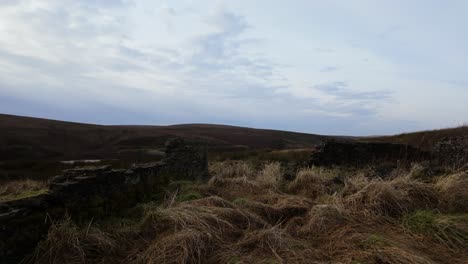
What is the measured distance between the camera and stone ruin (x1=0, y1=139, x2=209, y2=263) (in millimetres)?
5242

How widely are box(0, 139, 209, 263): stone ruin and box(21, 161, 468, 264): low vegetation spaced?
0.21 meters

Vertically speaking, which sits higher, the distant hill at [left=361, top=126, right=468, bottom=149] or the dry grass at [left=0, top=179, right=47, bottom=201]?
the distant hill at [left=361, top=126, right=468, bottom=149]

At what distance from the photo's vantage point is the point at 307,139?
64.6 metres

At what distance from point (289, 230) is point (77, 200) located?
3.12 metres

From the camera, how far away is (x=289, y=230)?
6.09 metres

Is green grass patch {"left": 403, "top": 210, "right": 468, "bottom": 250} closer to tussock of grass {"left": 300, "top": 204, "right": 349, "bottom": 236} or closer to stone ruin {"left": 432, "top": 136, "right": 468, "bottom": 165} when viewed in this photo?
tussock of grass {"left": 300, "top": 204, "right": 349, "bottom": 236}

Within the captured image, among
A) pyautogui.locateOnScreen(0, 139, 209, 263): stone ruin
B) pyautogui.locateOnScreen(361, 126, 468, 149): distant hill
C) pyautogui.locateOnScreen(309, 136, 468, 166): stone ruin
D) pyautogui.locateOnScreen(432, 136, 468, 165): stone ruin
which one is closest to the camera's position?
pyautogui.locateOnScreen(0, 139, 209, 263): stone ruin

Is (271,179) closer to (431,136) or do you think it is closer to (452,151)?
(452,151)

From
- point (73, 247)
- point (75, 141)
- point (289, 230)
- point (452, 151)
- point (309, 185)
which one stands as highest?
point (452, 151)

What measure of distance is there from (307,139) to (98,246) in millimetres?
60506

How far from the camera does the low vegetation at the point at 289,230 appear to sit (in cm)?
508

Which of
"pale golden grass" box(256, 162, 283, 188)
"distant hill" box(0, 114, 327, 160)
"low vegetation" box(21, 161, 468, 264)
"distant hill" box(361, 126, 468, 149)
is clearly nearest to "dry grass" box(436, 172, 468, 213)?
"low vegetation" box(21, 161, 468, 264)

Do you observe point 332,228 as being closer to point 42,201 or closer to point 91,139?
point 42,201

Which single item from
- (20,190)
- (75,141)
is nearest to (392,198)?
(20,190)
